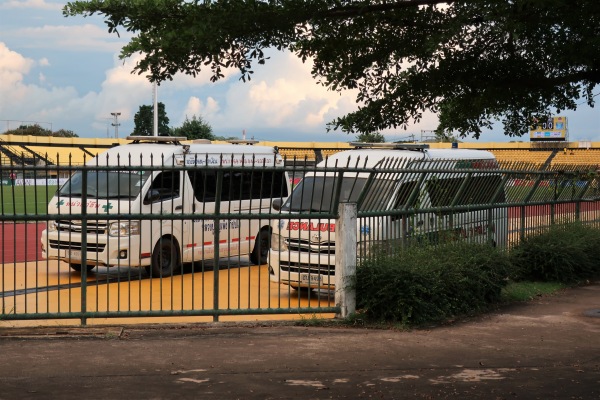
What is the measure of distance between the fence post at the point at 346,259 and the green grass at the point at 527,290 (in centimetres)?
320

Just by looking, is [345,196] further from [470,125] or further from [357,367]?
[357,367]

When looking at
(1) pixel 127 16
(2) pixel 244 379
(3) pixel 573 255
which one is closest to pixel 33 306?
(2) pixel 244 379

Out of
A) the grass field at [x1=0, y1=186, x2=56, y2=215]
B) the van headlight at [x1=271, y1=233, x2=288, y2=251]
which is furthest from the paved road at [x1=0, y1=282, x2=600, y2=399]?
the van headlight at [x1=271, y1=233, x2=288, y2=251]

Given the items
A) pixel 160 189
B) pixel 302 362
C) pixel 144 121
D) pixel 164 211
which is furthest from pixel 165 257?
pixel 144 121

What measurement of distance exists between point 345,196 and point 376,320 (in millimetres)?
3684

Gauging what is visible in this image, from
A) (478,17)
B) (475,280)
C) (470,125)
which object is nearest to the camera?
(478,17)

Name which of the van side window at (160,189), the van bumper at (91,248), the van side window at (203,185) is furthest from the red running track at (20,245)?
the van side window at (203,185)

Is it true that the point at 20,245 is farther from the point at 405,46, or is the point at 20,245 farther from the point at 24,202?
the point at 405,46

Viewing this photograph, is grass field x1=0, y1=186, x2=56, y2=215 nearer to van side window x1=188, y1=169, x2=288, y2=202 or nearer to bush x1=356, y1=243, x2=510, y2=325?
van side window x1=188, y1=169, x2=288, y2=202

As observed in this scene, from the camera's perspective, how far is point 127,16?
23.5 feet

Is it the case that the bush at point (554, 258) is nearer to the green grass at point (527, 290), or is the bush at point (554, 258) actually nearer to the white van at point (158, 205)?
the green grass at point (527, 290)

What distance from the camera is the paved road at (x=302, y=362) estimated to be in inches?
290

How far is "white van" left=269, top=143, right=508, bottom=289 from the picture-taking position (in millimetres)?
11102

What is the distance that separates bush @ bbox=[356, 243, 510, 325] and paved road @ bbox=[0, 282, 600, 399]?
35cm
